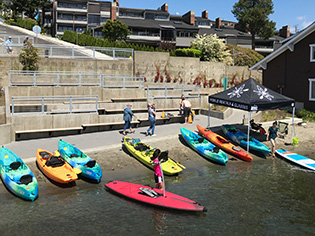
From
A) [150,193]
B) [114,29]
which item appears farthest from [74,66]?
[114,29]

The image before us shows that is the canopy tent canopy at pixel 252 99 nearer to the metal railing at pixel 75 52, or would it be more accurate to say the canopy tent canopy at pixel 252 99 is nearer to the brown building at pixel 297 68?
the brown building at pixel 297 68

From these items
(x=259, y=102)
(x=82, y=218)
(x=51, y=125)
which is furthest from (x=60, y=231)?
(x=259, y=102)

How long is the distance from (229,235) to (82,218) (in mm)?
4426

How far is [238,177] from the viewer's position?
43.6 feet

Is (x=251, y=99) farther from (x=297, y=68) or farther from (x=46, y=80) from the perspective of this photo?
(x=46, y=80)

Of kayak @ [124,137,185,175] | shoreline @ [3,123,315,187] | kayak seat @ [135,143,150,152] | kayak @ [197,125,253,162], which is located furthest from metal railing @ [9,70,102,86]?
kayak @ [197,125,253,162]

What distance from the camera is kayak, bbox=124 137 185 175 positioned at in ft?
43.0

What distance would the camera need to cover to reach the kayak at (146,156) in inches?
516

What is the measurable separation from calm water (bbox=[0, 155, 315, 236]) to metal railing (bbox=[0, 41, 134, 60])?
1531cm

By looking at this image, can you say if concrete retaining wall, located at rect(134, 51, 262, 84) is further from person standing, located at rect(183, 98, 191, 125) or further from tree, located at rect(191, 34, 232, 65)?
person standing, located at rect(183, 98, 191, 125)

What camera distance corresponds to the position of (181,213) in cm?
997

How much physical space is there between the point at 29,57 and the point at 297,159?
1938cm

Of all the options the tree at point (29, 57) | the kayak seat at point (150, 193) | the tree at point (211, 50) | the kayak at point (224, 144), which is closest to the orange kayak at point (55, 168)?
the kayak seat at point (150, 193)

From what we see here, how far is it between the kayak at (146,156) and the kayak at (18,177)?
483cm
